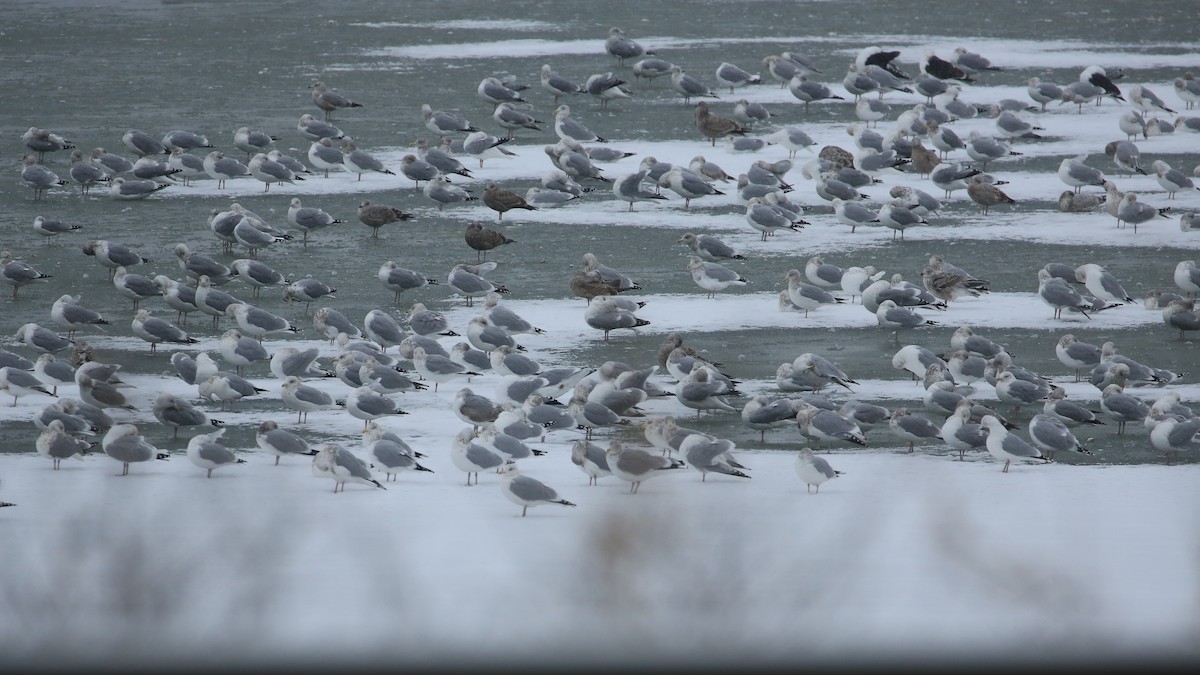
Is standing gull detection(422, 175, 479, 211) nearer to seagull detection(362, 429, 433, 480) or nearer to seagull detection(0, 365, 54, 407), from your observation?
seagull detection(0, 365, 54, 407)

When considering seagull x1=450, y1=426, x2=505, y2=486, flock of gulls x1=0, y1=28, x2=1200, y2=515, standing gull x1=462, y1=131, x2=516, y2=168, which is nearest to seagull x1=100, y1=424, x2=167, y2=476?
flock of gulls x1=0, y1=28, x2=1200, y2=515

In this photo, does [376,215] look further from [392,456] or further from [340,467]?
[340,467]

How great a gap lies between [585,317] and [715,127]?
7165 mm

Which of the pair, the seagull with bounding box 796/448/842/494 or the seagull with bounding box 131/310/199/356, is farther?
the seagull with bounding box 131/310/199/356

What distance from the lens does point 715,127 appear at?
17797 mm

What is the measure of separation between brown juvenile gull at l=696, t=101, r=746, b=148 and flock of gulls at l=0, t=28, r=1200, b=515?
29mm

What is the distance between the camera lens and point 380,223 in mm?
14008

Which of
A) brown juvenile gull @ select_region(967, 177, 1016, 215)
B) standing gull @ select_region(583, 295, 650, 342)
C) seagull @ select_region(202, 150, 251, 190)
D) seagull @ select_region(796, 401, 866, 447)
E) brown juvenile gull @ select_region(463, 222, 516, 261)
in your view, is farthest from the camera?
seagull @ select_region(202, 150, 251, 190)

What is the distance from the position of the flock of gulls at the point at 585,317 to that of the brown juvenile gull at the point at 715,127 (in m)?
0.03

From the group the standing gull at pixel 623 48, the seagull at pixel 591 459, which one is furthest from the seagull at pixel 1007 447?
the standing gull at pixel 623 48

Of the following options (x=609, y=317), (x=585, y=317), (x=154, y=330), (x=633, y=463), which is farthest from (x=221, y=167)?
(x=633, y=463)

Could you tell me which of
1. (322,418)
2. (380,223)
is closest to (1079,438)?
(322,418)

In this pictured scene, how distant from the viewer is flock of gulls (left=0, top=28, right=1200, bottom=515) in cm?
855

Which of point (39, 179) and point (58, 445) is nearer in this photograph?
point (58, 445)
